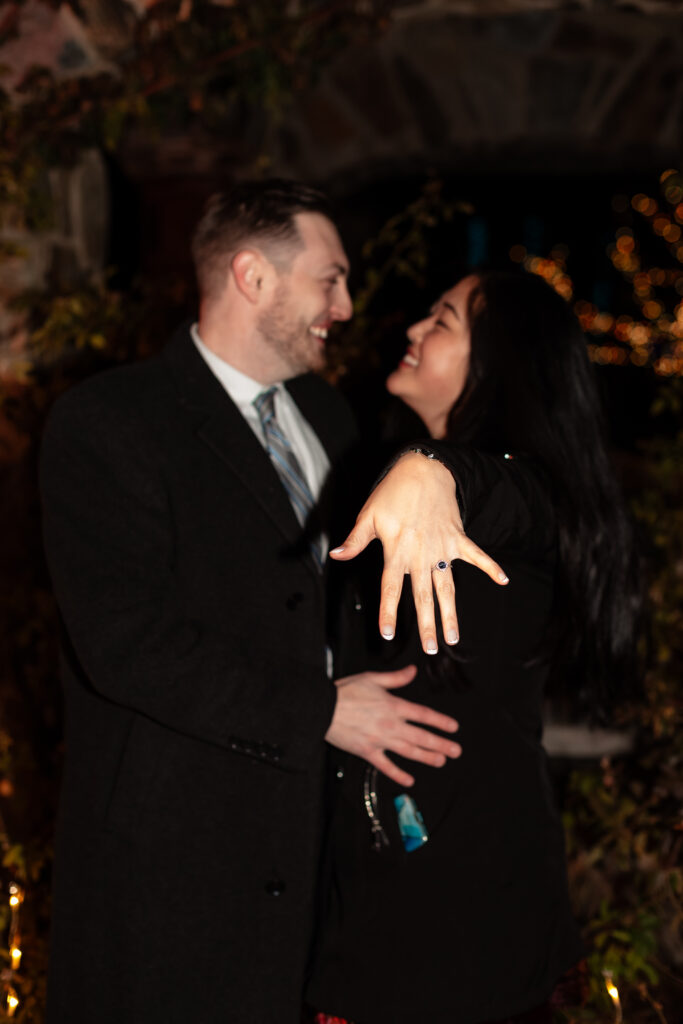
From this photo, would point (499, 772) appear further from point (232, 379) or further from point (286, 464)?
point (232, 379)

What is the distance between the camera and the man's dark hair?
189cm

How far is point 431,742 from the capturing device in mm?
1531

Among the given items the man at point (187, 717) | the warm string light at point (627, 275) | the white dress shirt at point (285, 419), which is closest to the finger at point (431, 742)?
the man at point (187, 717)

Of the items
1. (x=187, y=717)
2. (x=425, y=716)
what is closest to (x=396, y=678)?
(x=425, y=716)

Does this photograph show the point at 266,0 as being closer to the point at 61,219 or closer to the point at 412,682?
the point at 61,219

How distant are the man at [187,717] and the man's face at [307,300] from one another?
0.81 ft

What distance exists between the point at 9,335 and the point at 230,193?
3.35ft

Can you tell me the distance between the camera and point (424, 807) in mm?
1542

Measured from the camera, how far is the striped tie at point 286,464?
178 cm

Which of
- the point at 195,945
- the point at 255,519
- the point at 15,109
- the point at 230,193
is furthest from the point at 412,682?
the point at 15,109

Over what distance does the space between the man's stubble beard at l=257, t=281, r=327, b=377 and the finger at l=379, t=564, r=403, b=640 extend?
3.16ft

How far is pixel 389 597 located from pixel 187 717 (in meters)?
0.66

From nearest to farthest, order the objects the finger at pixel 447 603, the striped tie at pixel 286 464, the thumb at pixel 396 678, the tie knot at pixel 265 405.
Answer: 1. the finger at pixel 447 603
2. the thumb at pixel 396 678
3. the striped tie at pixel 286 464
4. the tie knot at pixel 265 405

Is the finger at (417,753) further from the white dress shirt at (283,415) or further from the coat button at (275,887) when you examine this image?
the white dress shirt at (283,415)
